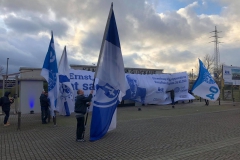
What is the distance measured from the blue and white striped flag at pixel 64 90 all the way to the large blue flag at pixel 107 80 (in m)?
6.64

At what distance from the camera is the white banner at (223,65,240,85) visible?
1219 inches

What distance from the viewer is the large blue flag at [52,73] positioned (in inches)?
482

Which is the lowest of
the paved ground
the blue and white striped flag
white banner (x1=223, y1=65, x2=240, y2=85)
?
the paved ground

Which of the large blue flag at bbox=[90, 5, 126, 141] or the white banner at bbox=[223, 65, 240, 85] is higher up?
the white banner at bbox=[223, 65, 240, 85]

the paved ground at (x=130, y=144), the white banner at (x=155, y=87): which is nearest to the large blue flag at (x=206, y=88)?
the white banner at (x=155, y=87)

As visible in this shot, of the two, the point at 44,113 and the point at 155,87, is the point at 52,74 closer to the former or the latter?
the point at 44,113

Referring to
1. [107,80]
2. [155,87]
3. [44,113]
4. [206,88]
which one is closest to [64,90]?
[44,113]

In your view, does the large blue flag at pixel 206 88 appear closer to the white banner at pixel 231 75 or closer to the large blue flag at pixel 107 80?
the large blue flag at pixel 107 80

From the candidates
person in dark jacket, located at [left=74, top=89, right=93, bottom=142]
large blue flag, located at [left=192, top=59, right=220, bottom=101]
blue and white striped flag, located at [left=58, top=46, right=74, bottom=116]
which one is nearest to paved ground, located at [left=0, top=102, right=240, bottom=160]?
person in dark jacket, located at [left=74, top=89, right=93, bottom=142]

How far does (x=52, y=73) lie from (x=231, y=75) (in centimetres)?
2603

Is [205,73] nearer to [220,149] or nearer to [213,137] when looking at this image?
[213,137]

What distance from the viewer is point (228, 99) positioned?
3097cm

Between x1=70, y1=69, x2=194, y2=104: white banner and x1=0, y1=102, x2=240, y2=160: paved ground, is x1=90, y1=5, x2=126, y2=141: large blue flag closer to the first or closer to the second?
x1=0, y1=102, x2=240, y2=160: paved ground

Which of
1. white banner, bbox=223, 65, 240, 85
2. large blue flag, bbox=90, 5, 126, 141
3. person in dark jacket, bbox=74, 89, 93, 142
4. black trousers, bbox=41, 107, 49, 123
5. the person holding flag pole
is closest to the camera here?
person in dark jacket, bbox=74, 89, 93, 142
